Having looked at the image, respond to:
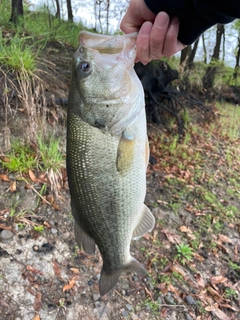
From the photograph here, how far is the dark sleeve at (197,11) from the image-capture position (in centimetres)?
146

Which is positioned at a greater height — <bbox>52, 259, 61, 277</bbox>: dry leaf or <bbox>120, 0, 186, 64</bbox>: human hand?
<bbox>120, 0, 186, 64</bbox>: human hand

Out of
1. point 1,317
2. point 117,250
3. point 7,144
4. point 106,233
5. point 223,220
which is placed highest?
point 106,233

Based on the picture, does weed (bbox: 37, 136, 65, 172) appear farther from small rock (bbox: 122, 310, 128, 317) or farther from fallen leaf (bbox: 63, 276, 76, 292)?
small rock (bbox: 122, 310, 128, 317)

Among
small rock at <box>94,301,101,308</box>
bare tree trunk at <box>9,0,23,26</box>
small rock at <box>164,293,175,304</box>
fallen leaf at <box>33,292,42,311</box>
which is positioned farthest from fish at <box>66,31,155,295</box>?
bare tree trunk at <box>9,0,23,26</box>

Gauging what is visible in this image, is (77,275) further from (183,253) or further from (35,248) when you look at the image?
(183,253)

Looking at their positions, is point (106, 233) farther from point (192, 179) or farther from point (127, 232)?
point (192, 179)

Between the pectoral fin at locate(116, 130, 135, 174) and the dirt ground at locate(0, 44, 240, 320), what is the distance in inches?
76.9

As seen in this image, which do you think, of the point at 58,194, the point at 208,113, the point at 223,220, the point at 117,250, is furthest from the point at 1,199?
the point at 208,113

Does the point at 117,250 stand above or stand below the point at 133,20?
below

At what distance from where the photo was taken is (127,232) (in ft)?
5.72

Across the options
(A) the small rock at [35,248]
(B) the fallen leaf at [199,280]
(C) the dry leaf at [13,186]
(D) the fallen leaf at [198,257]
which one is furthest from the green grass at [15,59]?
(B) the fallen leaf at [199,280]

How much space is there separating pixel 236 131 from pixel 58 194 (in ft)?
20.4

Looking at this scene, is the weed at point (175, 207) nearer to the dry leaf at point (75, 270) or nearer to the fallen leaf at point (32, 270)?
the dry leaf at point (75, 270)

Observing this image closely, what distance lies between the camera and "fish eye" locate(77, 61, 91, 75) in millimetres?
1573
